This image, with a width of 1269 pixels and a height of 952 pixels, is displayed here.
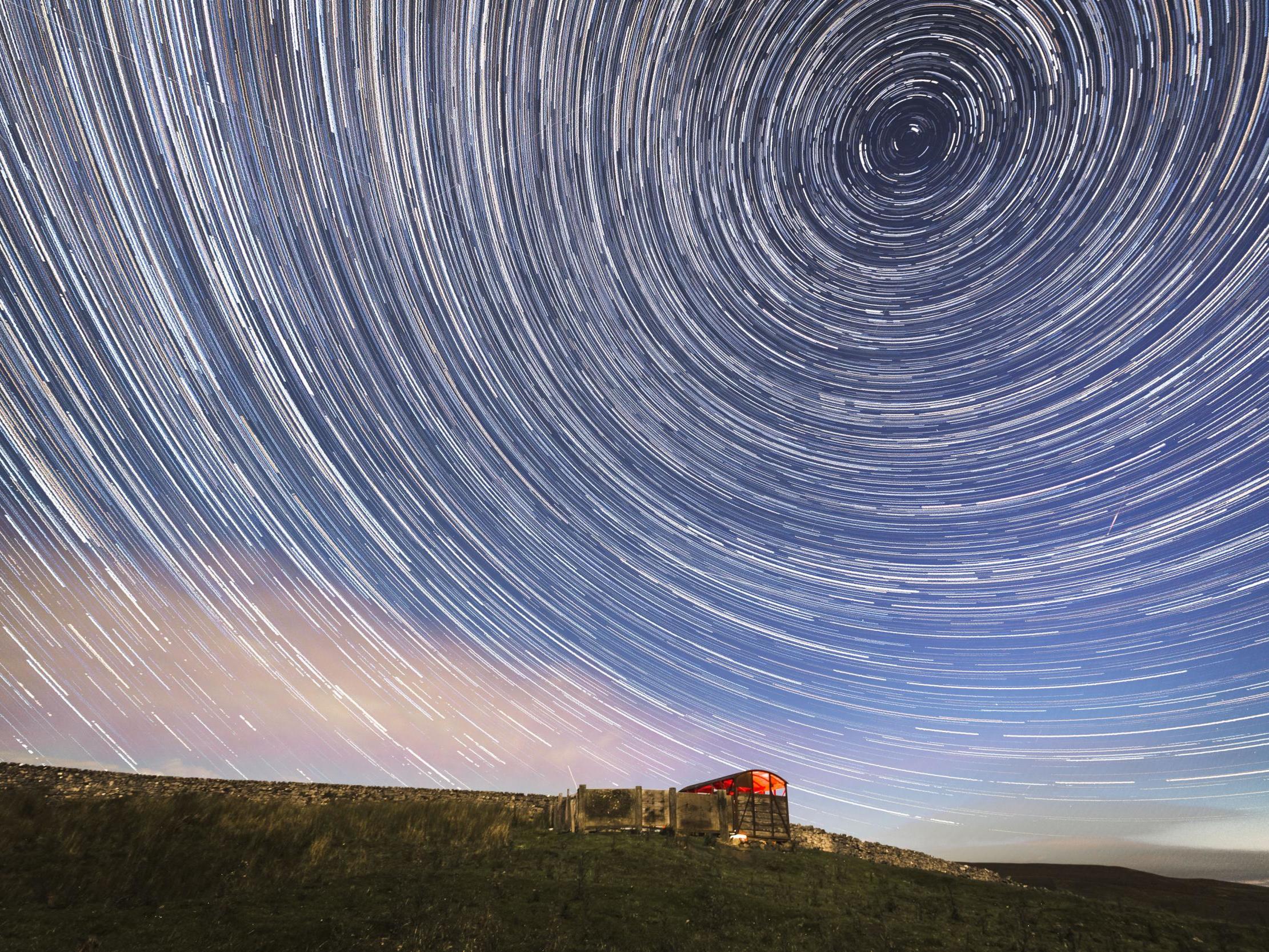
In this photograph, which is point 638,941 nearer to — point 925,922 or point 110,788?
point 925,922

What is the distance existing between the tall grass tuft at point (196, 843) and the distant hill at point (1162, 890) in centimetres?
2231

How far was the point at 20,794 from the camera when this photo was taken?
1805 centimetres

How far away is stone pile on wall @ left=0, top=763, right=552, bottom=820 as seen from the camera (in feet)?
66.6

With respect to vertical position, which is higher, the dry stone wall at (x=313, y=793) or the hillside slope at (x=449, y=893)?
the dry stone wall at (x=313, y=793)

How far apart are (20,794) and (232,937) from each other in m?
13.2

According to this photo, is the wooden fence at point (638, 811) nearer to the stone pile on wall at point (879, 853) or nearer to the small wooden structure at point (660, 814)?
the small wooden structure at point (660, 814)

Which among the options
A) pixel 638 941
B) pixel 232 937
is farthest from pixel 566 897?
pixel 232 937

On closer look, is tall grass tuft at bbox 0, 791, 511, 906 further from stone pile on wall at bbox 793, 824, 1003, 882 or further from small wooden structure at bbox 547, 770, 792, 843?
stone pile on wall at bbox 793, 824, 1003, 882

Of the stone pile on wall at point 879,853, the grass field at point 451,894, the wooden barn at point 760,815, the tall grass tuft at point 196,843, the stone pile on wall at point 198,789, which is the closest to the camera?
the grass field at point 451,894

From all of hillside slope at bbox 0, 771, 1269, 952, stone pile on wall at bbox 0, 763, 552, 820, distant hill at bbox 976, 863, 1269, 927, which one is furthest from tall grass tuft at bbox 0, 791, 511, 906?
distant hill at bbox 976, 863, 1269, 927

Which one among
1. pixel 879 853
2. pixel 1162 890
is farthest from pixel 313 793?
pixel 1162 890

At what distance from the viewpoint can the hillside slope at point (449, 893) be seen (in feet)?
36.4

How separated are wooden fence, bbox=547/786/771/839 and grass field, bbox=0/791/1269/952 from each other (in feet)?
4.31

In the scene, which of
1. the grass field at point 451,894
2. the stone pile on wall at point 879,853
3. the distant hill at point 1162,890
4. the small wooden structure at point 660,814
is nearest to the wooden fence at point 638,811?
the small wooden structure at point 660,814
